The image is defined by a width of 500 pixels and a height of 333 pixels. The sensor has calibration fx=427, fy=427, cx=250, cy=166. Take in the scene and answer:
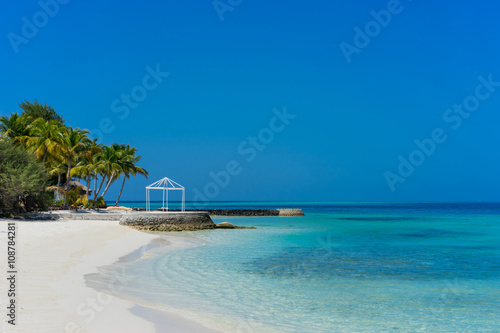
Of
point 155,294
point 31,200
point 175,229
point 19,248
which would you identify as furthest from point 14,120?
point 155,294

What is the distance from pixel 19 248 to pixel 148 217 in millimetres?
18138

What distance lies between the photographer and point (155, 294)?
391 inches

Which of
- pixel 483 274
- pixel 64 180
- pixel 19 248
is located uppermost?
pixel 64 180

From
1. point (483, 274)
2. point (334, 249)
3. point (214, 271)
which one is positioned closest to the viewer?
point (214, 271)

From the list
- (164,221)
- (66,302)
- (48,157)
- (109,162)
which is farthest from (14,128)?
(66,302)

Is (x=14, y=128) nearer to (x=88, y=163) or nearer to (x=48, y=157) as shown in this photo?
(x=48, y=157)

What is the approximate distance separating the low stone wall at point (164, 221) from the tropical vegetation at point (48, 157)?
6.90 m

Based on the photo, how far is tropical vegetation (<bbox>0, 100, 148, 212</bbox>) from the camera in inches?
1141

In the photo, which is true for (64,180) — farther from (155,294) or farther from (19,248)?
(155,294)

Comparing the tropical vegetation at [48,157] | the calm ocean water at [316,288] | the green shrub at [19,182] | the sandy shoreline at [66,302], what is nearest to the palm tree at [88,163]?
the tropical vegetation at [48,157]

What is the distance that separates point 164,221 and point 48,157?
50.2 feet

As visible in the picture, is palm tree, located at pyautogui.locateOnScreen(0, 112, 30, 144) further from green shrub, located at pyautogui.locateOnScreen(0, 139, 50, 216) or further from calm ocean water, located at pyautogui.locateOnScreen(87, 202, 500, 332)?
calm ocean water, located at pyautogui.locateOnScreen(87, 202, 500, 332)

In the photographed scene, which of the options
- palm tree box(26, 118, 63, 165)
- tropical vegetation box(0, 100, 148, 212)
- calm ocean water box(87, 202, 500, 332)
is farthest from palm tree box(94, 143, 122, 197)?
calm ocean water box(87, 202, 500, 332)

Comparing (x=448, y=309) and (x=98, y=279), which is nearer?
(x=448, y=309)
